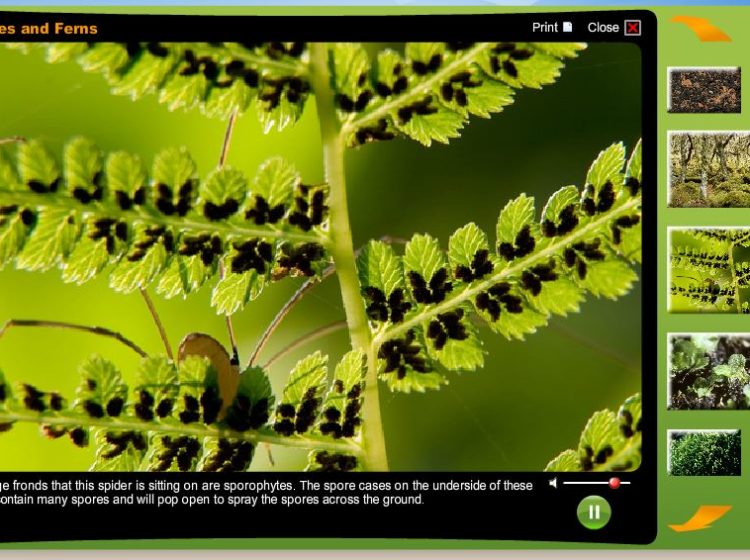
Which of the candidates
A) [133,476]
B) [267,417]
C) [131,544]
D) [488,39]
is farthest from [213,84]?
[131,544]

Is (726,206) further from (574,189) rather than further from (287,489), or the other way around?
(287,489)

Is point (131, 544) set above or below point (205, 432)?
below

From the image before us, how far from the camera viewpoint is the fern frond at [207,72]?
1.67m

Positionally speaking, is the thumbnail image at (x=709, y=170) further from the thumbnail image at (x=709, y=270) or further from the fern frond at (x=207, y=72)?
the fern frond at (x=207, y=72)

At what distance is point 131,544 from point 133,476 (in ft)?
0.56

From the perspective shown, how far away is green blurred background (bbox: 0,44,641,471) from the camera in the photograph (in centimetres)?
183

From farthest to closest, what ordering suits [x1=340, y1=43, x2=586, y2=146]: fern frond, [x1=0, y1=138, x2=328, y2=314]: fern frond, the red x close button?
1. the red x close button
2. [x1=340, y1=43, x2=586, y2=146]: fern frond
3. [x1=0, y1=138, x2=328, y2=314]: fern frond

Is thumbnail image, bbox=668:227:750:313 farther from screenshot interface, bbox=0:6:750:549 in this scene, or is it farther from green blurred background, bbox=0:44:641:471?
green blurred background, bbox=0:44:641:471

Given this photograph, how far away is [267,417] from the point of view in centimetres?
173

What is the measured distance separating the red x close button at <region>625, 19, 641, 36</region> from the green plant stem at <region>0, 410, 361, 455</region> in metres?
1.12

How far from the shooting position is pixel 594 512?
180cm

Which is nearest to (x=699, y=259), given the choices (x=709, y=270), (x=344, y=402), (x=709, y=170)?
(x=709, y=270)

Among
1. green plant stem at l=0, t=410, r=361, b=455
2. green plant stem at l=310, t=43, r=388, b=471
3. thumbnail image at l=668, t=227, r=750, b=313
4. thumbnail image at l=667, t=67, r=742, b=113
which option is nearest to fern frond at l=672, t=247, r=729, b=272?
thumbnail image at l=668, t=227, r=750, b=313

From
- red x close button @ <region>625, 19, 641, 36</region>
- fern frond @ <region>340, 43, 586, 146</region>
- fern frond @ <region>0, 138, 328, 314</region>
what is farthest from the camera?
red x close button @ <region>625, 19, 641, 36</region>
